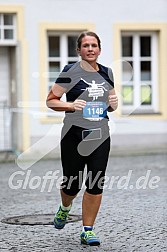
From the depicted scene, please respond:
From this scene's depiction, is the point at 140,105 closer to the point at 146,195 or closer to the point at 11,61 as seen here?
the point at 11,61

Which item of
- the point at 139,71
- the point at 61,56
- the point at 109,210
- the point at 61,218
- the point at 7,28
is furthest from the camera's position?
the point at 139,71

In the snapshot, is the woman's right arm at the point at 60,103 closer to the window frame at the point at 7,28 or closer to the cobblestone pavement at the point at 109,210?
the cobblestone pavement at the point at 109,210

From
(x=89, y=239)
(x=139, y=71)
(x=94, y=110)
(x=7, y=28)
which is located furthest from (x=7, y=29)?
(x=89, y=239)

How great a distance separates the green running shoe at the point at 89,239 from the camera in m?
7.44

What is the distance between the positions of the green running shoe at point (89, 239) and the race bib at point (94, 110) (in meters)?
1.04

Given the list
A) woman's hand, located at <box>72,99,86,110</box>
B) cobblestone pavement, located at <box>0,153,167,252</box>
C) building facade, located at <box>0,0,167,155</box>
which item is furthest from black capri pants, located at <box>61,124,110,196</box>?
building facade, located at <box>0,0,167,155</box>

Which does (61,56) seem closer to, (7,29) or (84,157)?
(7,29)

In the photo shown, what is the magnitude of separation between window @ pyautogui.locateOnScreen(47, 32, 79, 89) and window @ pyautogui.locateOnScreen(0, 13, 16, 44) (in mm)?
976

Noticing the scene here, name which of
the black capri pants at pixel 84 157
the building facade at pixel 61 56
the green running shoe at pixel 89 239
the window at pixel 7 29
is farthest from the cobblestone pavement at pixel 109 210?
the window at pixel 7 29

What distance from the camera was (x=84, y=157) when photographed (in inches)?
299

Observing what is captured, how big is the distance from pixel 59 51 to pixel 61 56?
13 cm

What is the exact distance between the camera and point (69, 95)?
7.57 metres

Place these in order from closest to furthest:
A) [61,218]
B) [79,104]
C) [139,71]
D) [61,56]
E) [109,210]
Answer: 1. [79,104]
2. [61,218]
3. [109,210]
4. [61,56]
5. [139,71]

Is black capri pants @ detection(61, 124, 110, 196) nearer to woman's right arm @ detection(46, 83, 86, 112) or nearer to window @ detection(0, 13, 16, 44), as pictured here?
woman's right arm @ detection(46, 83, 86, 112)
